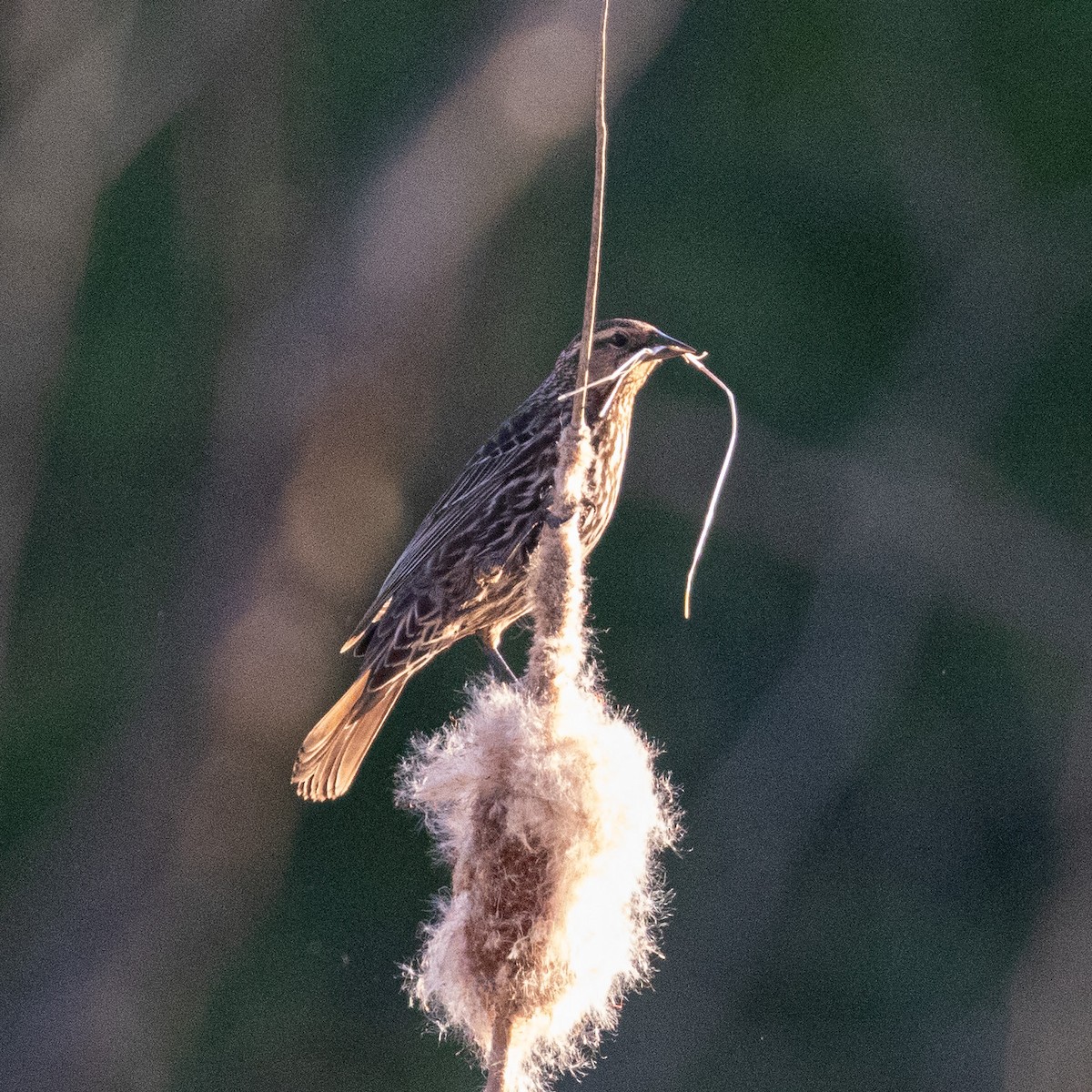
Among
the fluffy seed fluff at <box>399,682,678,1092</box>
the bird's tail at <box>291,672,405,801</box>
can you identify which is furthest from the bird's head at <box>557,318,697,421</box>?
the fluffy seed fluff at <box>399,682,678,1092</box>

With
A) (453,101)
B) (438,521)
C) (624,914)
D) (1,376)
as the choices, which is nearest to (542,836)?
(624,914)

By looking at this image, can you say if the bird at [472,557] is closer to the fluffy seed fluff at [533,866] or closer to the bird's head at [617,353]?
the bird's head at [617,353]

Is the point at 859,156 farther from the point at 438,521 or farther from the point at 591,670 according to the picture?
the point at 591,670

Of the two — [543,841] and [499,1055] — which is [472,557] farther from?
[499,1055]

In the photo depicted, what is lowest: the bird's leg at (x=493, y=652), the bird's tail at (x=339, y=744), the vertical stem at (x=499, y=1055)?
the bird's leg at (x=493, y=652)

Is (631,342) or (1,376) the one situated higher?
(631,342)

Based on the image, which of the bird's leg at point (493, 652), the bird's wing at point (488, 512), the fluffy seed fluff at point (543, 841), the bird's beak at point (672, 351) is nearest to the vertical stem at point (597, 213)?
the fluffy seed fluff at point (543, 841)
